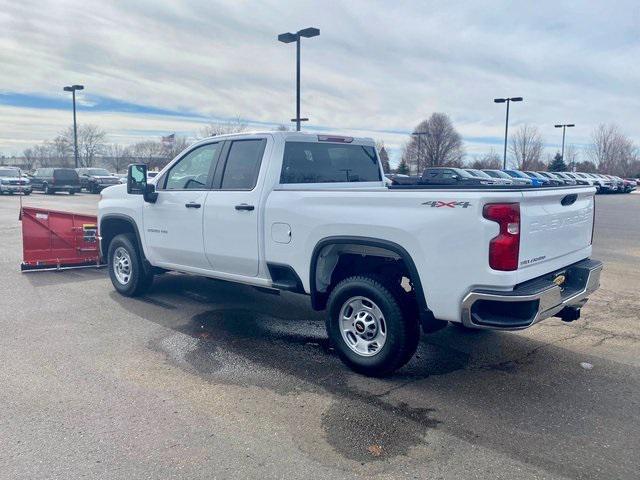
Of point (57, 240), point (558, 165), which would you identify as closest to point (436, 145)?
point (558, 165)

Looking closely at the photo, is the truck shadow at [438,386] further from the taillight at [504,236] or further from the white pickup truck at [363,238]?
the taillight at [504,236]

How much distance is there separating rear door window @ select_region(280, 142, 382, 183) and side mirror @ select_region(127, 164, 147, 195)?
1951 millimetres

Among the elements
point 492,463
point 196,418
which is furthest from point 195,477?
point 492,463

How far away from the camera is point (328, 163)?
19.9 feet

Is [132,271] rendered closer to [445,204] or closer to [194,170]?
[194,170]

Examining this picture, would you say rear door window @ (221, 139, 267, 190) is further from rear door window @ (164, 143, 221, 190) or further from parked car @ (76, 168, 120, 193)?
parked car @ (76, 168, 120, 193)

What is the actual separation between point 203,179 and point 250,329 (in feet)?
5.66

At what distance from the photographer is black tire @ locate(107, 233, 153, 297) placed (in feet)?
23.7

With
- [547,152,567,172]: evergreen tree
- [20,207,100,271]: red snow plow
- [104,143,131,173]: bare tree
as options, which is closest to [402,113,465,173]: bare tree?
[547,152,567,172]: evergreen tree

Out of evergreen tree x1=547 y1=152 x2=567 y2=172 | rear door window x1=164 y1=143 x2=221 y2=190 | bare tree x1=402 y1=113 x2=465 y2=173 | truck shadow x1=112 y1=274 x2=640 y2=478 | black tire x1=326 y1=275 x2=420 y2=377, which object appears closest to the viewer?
truck shadow x1=112 y1=274 x2=640 y2=478

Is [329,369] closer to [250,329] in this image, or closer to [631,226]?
[250,329]

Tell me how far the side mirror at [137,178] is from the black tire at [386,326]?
2.97 m

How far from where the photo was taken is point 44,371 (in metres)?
4.82

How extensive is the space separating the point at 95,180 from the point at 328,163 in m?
33.4
